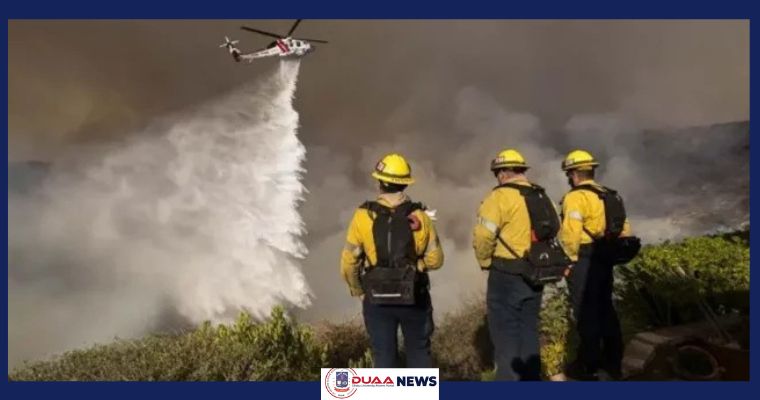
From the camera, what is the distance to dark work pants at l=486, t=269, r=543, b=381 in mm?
4750

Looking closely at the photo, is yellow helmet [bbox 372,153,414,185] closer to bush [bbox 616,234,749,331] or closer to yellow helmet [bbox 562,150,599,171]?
yellow helmet [bbox 562,150,599,171]

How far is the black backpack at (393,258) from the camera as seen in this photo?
14.5 ft

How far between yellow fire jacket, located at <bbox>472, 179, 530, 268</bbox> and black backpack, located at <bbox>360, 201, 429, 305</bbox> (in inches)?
22.1

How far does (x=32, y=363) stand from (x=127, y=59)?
2.76 m

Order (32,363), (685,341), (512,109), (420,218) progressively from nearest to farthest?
(420,218) → (685,341) → (32,363) → (512,109)

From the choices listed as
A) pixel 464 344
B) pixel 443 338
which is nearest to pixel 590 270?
pixel 464 344

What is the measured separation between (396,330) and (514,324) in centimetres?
84

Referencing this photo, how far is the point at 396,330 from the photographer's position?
15.6 feet

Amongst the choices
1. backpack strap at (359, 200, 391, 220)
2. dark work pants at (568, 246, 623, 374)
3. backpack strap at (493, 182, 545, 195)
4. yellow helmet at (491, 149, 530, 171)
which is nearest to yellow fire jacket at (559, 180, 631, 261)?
dark work pants at (568, 246, 623, 374)

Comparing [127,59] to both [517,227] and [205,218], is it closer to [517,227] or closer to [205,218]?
[205,218]

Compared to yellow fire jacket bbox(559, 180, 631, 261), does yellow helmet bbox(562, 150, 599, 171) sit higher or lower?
higher

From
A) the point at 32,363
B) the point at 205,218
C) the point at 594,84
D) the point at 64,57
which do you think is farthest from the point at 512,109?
the point at 32,363

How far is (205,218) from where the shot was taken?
6016 mm

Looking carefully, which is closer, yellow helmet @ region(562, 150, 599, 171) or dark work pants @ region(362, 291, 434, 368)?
dark work pants @ region(362, 291, 434, 368)
